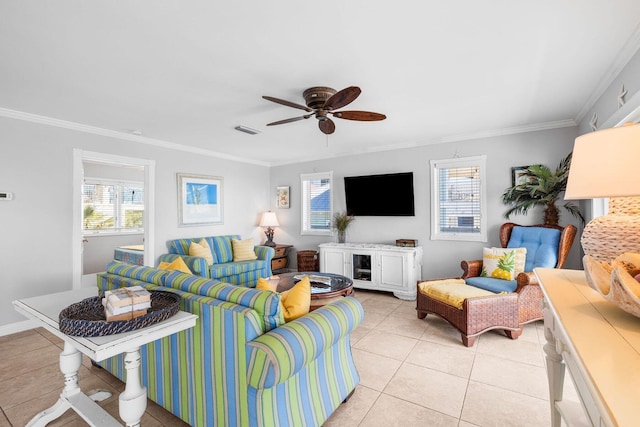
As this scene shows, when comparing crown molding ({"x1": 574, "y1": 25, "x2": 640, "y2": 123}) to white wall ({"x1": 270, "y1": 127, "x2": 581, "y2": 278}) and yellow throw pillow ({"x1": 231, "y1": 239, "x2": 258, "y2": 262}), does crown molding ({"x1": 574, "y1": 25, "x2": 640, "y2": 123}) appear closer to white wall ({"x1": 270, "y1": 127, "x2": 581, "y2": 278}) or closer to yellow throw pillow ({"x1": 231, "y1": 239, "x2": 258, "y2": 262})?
white wall ({"x1": 270, "y1": 127, "x2": 581, "y2": 278})

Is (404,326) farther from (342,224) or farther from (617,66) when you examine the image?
(617,66)

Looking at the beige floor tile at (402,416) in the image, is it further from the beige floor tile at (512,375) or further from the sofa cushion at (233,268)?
the sofa cushion at (233,268)

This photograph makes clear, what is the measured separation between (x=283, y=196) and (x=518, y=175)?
4.16 metres

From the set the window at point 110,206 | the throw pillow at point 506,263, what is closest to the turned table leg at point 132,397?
the throw pillow at point 506,263

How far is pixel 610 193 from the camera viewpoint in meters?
0.99

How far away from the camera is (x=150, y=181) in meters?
4.61

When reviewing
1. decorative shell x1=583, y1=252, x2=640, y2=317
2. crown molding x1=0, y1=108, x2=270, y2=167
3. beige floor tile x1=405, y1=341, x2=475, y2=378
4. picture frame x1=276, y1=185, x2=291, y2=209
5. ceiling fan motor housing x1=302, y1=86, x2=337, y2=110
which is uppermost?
crown molding x1=0, y1=108, x2=270, y2=167

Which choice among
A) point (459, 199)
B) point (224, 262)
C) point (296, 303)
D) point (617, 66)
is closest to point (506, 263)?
point (459, 199)

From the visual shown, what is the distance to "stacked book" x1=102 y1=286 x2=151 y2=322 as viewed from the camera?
4.90 feet

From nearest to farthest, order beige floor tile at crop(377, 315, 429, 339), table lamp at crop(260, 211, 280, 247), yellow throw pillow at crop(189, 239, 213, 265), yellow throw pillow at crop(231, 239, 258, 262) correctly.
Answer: beige floor tile at crop(377, 315, 429, 339), yellow throw pillow at crop(189, 239, 213, 265), yellow throw pillow at crop(231, 239, 258, 262), table lamp at crop(260, 211, 280, 247)

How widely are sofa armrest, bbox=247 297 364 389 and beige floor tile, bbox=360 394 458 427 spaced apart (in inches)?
24.4

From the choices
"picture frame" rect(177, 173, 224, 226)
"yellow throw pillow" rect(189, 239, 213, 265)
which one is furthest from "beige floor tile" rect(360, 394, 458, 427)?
"picture frame" rect(177, 173, 224, 226)

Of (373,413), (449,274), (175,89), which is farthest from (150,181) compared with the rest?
(449,274)

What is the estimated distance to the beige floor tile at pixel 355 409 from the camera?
1923 millimetres
